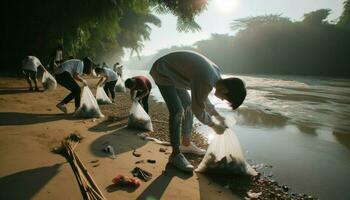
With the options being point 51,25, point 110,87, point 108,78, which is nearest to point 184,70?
point 108,78

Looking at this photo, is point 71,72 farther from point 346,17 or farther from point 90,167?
point 346,17

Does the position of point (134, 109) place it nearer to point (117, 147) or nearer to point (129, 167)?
point (117, 147)

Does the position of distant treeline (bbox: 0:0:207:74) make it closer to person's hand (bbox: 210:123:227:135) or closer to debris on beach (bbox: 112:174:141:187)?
person's hand (bbox: 210:123:227:135)

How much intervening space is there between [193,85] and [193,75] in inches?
4.6

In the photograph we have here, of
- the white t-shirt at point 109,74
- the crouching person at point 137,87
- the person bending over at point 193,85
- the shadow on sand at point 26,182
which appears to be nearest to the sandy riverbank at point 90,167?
the shadow on sand at point 26,182

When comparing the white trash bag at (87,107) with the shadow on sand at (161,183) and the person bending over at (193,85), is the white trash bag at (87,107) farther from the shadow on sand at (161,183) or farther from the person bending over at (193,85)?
the shadow on sand at (161,183)

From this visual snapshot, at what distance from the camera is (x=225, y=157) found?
3607mm

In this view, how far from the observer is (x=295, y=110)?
36.3ft

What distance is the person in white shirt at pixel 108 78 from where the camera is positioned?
311 inches

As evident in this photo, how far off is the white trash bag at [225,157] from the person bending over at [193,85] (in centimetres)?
26

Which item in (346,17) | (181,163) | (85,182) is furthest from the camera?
(346,17)

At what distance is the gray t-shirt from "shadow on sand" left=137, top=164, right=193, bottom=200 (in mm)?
812

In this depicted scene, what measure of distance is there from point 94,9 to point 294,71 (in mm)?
45676

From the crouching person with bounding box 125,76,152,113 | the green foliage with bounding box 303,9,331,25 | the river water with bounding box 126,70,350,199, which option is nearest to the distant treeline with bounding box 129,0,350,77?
the green foliage with bounding box 303,9,331,25
